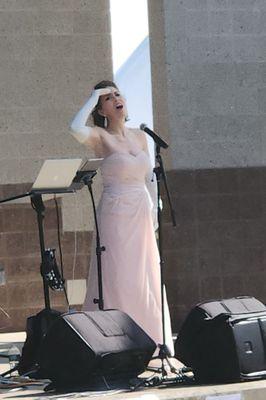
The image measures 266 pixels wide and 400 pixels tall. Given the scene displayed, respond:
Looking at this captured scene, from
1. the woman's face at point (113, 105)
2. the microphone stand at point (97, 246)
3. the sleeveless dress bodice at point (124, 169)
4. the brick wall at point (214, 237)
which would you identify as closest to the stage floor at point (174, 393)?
the microphone stand at point (97, 246)

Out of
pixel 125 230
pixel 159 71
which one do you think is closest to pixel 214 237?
pixel 159 71

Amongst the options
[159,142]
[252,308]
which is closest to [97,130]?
[159,142]

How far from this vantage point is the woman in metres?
5.43

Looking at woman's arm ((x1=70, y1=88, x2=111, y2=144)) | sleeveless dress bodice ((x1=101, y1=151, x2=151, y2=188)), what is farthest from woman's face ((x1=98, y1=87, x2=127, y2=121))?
sleeveless dress bodice ((x1=101, y1=151, x2=151, y2=188))

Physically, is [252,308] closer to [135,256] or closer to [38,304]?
[135,256]

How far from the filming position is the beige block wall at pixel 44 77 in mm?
7738

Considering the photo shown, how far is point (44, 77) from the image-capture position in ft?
25.5

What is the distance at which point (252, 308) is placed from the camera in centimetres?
471

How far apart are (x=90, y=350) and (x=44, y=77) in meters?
4.10

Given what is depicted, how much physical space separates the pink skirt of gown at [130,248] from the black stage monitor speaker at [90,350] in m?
0.89

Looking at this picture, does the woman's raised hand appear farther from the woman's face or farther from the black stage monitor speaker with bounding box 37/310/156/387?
the black stage monitor speaker with bounding box 37/310/156/387

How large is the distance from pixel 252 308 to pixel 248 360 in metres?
0.44

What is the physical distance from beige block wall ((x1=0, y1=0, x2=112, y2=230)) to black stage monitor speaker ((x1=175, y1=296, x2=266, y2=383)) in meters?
3.37

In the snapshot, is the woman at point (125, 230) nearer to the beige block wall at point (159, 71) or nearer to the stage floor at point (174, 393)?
the stage floor at point (174, 393)
